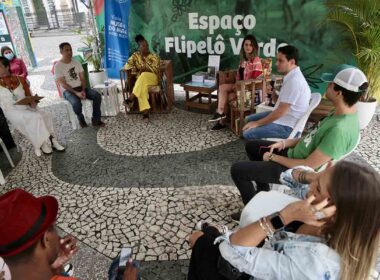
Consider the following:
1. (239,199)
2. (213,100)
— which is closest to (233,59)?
(213,100)

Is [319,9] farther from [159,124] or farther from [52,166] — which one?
[52,166]

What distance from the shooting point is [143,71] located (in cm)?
459

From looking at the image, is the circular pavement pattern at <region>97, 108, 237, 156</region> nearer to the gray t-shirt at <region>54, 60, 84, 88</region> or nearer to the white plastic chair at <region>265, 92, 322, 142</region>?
the gray t-shirt at <region>54, 60, 84, 88</region>

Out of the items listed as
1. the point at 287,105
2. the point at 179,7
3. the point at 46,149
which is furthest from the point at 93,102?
the point at 287,105

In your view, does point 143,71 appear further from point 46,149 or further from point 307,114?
point 307,114

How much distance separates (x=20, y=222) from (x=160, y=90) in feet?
12.8

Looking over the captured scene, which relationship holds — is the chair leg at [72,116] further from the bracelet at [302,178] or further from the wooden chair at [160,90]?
the bracelet at [302,178]

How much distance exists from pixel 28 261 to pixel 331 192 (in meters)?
1.01

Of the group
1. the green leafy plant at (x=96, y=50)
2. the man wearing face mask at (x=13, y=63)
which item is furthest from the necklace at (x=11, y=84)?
the green leafy plant at (x=96, y=50)

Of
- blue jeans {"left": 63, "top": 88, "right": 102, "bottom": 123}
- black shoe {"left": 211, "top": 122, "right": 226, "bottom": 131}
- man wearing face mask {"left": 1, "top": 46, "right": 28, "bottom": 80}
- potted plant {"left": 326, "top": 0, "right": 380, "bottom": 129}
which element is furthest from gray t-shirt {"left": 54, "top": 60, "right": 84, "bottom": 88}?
potted plant {"left": 326, "top": 0, "right": 380, "bottom": 129}

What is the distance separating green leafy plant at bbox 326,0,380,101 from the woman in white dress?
3970 millimetres

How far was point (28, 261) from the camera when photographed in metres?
0.90

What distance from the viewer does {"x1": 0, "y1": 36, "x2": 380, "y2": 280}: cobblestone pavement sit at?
211 centimetres

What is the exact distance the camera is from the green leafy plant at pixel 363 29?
11.3 ft
